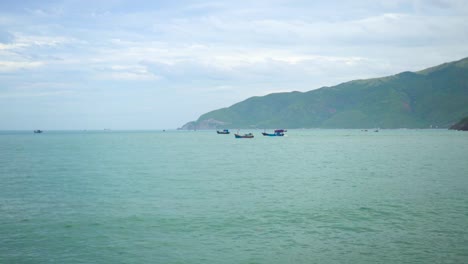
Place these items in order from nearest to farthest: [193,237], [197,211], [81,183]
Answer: [193,237] < [197,211] < [81,183]

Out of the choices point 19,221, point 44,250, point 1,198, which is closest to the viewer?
point 44,250

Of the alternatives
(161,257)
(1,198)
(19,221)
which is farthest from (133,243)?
(1,198)

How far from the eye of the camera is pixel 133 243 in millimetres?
25047

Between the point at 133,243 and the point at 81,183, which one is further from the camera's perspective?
the point at 81,183

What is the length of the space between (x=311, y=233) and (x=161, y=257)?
9.75 metres

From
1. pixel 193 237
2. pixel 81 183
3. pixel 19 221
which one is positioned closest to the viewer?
pixel 193 237

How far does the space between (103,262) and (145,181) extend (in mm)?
32536

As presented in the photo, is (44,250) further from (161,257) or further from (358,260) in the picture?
(358,260)

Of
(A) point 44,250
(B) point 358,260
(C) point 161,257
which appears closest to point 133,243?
(C) point 161,257

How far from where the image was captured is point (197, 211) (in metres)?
34.0

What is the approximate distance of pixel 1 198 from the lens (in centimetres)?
4038

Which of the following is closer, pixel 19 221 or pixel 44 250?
pixel 44 250

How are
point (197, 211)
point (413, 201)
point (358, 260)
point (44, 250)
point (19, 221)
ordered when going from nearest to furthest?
1. point (358, 260)
2. point (44, 250)
3. point (19, 221)
4. point (197, 211)
5. point (413, 201)

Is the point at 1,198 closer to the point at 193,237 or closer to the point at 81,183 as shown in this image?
the point at 81,183
